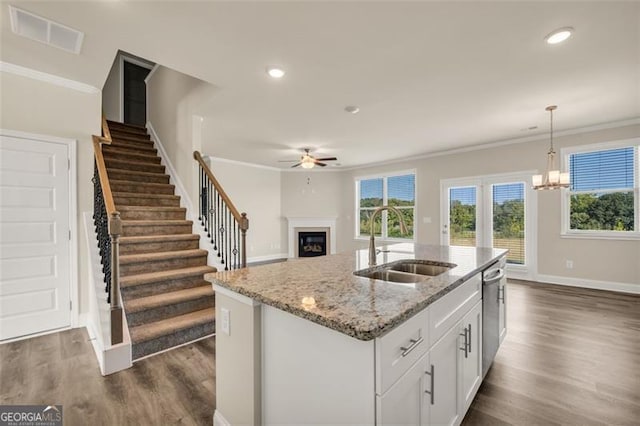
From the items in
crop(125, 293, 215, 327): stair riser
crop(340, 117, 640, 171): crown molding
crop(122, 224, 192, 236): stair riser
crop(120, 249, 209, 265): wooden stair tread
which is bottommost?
crop(125, 293, 215, 327): stair riser

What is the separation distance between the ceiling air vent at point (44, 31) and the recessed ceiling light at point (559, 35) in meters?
3.68

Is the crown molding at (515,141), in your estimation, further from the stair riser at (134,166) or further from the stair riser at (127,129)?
the stair riser at (127,129)

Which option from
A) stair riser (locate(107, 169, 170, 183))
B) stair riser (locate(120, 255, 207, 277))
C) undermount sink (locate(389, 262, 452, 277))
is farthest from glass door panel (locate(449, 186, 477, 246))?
stair riser (locate(107, 169, 170, 183))

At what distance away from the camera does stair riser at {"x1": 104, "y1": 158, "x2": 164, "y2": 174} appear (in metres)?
4.19

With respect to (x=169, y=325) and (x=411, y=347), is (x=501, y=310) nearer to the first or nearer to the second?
(x=411, y=347)

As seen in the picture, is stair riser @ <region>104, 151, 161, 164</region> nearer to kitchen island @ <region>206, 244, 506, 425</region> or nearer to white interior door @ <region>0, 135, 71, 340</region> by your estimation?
white interior door @ <region>0, 135, 71, 340</region>

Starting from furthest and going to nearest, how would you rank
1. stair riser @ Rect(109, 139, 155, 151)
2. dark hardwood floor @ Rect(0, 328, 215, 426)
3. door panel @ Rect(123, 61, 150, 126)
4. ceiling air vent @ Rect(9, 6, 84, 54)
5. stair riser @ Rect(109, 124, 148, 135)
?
door panel @ Rect(123, 61, 150, 126) < stair riser @ Rect(109, 124, 148, 135) < stair riser @ Rect(109, 139, 155, 151) < ceiling air vent @ Rect(9, 6, 84, 54) < dark hardwood floor @ Rect(0, 328, 215, 426)

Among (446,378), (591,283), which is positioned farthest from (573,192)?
(446,378)

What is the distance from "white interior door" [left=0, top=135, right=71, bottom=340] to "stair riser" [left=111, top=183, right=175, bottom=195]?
34.2 inches

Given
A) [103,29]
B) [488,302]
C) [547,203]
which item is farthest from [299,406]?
[547,203]

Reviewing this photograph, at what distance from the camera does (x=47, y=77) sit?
2938 mm

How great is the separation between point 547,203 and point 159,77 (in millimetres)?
7216

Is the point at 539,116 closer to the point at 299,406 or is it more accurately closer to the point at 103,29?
the point at 299,406

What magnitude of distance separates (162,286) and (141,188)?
183cm
